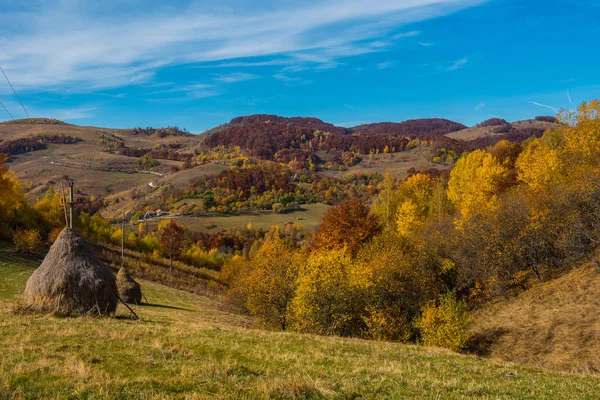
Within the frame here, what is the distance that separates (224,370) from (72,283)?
1613cm

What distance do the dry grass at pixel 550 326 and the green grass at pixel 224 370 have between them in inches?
464

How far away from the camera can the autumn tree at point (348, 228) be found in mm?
50562

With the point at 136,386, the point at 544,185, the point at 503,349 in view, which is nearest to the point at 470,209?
the point at 544,185

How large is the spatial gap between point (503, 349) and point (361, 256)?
19.0m

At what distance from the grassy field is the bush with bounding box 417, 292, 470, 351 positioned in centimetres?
12382

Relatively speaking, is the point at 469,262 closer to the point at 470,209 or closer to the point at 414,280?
the point at 414,280

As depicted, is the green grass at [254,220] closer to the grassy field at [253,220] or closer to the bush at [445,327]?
the grassy field at [253,220]

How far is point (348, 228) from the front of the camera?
51344 mm

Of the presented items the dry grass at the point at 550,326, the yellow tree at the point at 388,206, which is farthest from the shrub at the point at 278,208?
the dry grass at the point at 550,326

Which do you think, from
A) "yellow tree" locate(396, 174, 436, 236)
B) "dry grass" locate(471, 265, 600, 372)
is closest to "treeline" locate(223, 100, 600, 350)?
"dry grass" locate(471, 265, 600, 372)

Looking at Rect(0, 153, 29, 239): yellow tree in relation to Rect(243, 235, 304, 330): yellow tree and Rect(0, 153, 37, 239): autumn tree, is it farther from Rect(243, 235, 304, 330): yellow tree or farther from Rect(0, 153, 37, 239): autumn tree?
Rect(243, 235, 304, 330): yellow tree

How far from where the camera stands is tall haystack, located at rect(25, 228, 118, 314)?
2159 cm

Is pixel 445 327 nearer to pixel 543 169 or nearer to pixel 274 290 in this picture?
pixel 274 290

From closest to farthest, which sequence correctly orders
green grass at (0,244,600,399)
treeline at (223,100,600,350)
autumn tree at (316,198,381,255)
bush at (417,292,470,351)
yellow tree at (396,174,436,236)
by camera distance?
green grass at (0,244,600,399) → bush at (417,292,470,351) → treeline at (223,100,600,350) → autumn tree at (316,198,381,255) → yellow tree at (396,174,436,236)
